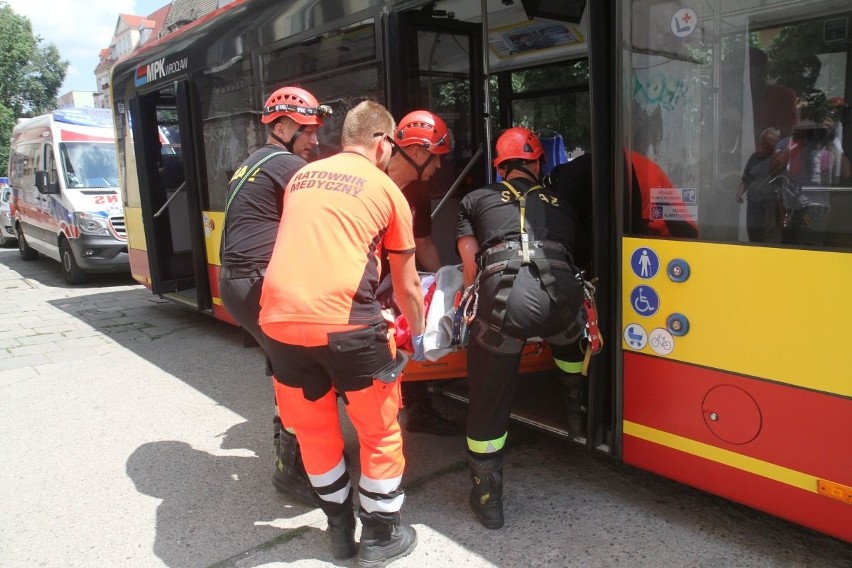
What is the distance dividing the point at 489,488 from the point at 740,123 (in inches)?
70.4

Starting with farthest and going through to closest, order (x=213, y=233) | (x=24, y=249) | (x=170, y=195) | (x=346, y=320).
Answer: (x=24, y=249), (x=170, y=195), (x=213, y=233), (x=346, y=320)

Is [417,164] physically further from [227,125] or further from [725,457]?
[227,125]

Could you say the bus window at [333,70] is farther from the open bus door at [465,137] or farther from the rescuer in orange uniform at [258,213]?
the rescuer in orange uniform at [258,213]

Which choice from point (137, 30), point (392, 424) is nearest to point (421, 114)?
point (392, 424)

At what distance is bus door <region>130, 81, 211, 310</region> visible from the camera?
5727 millimetres

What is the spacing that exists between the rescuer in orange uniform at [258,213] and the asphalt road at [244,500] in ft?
1.58

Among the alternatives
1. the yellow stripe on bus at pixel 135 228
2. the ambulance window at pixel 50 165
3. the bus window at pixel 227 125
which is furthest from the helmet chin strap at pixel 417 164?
the ambulance window at pixel 50 165

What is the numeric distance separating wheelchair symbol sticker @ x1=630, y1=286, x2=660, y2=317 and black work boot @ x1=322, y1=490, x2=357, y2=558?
1.42 m

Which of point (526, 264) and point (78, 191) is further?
point (78, 191)

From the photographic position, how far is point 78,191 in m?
9.88

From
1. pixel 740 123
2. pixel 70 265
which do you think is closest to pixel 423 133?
pixel 740 123

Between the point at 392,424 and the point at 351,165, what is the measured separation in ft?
3.37

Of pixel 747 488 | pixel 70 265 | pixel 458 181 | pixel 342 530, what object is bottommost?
pixel 342 530

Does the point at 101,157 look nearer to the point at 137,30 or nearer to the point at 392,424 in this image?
the point at 392,424
